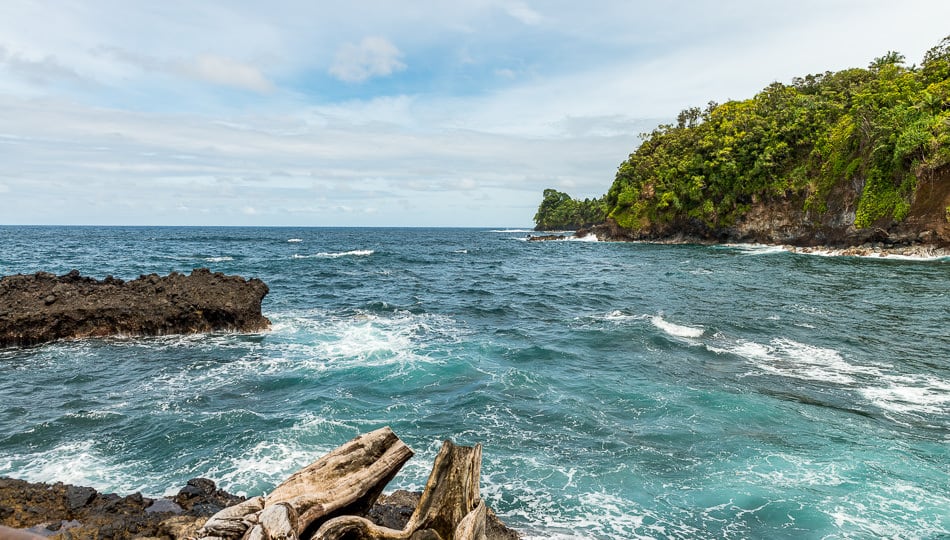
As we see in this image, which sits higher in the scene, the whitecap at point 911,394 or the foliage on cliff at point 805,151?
the foliage on cliff at point 805,151

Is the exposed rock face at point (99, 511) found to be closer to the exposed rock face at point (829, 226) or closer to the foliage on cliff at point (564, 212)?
the exposed rock face at point (829, 226)

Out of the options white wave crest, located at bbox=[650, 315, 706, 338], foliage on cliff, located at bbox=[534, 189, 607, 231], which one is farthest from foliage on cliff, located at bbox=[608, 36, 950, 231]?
foliage on cliff, located at bbox=[534, 189, 607, 231]

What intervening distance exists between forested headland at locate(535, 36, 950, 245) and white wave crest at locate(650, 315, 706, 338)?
138 ft

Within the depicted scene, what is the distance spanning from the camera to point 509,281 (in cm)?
4003

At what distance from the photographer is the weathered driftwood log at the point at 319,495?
15.0 ft

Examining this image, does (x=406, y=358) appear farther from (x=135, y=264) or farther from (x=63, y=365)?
(x=135, y=264)

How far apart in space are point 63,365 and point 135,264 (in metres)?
38.4

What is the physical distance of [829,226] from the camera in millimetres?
58156

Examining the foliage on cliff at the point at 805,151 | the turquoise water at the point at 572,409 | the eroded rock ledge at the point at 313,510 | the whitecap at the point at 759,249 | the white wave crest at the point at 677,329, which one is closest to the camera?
the eroded rock ledge at the point at 313,510

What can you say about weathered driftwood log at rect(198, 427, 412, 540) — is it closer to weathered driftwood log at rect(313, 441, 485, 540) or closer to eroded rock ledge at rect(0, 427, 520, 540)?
eroded rock ledge at rect(0, 427, 520, 540)

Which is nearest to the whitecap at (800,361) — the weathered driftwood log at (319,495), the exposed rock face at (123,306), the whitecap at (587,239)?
the weathered driftwood log at (319,495)

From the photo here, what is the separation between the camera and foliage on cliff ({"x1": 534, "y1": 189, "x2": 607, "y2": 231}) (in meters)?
156

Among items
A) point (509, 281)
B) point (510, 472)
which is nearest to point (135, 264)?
point (509, 281)

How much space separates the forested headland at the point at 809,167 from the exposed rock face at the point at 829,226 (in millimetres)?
129
